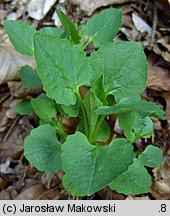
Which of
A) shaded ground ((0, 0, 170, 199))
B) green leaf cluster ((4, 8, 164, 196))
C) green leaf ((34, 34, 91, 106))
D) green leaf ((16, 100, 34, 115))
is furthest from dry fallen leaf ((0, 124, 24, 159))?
green leaf ((34, 34, 91, 106))

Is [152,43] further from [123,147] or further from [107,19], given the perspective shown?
[123,147]

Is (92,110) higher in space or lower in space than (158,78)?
higher

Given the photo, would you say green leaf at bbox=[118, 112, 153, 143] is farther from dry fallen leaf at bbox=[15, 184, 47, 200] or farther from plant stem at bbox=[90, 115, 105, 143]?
dry fallen leaf at bbox=[15, 184, 47, 200]

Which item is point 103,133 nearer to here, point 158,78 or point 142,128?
point 142,128

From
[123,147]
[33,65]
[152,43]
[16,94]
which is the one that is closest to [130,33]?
[152,43]

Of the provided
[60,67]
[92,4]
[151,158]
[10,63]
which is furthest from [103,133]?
[92,4]

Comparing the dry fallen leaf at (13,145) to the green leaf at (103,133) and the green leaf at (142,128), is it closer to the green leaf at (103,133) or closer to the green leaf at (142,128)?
the green leaf at (103,133)
